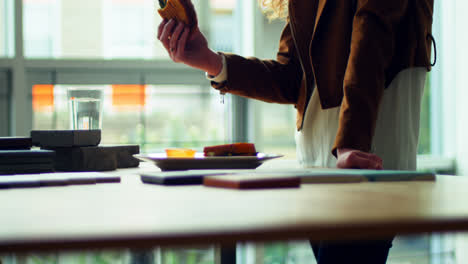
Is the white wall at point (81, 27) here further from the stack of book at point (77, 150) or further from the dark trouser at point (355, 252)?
the dark trouser at point (355, 252)

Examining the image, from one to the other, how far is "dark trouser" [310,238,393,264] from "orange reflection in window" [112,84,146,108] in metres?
1.90

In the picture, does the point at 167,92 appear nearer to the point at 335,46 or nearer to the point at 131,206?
the point at 335,46

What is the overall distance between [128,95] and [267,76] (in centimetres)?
161

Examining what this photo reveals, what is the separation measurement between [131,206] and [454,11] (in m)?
3.52

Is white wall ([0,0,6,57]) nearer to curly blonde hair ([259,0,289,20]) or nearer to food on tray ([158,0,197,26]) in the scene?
curly blonde hair ([259,0,289,20])

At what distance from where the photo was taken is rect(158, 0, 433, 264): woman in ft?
3.92

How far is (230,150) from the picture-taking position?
41.1 inches

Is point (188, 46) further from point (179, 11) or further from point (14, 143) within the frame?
point (14, 143)

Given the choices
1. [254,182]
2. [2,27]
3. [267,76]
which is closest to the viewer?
[254,182]

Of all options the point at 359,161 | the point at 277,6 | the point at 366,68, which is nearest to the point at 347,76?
the point at 366,68

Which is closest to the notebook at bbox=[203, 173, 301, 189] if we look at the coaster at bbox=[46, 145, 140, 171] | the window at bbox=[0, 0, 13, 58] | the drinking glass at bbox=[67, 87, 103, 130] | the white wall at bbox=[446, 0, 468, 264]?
the coaster at bbox=[46, 145, 140, 171]

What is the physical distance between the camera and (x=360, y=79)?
3.94ft

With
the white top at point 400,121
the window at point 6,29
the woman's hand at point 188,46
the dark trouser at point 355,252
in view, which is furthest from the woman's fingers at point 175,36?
the window at point 6,29

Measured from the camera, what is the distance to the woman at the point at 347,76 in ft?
3.92
